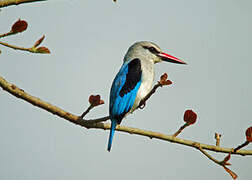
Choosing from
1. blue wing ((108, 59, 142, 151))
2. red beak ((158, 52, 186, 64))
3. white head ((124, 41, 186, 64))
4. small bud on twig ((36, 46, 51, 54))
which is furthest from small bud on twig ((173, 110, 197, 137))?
white head ((124, 41, 186, 64))

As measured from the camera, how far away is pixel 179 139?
3.07 meters

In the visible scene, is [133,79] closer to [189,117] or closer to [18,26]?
[189,117]

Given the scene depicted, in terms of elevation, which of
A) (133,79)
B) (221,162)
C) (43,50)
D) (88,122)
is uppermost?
(133,79)

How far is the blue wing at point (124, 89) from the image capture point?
4.39 metres

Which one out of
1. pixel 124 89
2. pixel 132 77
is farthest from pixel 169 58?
pixel 124 89

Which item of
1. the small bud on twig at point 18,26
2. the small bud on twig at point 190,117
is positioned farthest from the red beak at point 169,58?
the small bud on twig at point 18,26

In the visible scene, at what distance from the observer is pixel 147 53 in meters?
5.45

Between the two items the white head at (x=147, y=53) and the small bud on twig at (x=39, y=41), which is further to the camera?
the white head at (x=147, y=53)

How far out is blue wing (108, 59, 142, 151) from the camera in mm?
4375

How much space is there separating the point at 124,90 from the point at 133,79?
0.25 metres

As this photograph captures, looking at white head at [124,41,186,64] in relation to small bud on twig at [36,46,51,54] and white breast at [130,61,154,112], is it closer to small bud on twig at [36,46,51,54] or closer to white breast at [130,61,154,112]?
white breast at [130,61,154,112]

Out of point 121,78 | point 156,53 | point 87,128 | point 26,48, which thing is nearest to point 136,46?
point 156,53

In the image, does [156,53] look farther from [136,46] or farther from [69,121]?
[69,121]

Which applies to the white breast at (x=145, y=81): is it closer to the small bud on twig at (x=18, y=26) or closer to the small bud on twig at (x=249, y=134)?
the small bud on twig at (x=249, y=134)
